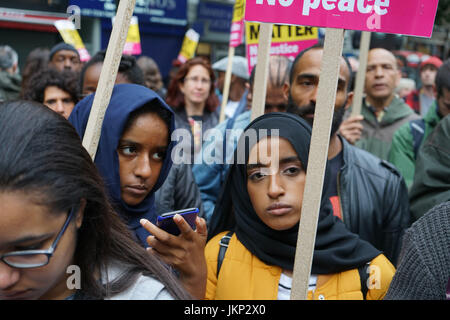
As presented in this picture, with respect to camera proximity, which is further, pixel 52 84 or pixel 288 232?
pixel 52 84

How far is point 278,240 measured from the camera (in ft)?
6.59

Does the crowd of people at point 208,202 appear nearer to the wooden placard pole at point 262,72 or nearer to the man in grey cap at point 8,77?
the wooden placard pole at point 262,72

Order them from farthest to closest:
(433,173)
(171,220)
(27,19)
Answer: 1. (27,19)
2. (433,173)
3. (171,220)

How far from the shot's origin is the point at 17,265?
3.73 feet

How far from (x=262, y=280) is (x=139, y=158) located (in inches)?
25.6

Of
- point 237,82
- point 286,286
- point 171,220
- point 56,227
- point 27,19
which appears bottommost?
point 286,286

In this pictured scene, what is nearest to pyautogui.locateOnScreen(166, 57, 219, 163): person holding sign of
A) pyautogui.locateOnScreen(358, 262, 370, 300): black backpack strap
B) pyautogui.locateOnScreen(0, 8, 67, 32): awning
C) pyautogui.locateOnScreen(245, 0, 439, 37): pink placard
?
pyautogui.locateOnScreen(358, 262, 370, 300): black backpack strap

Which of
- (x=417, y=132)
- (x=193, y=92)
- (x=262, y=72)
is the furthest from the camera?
(x=193, y=92)

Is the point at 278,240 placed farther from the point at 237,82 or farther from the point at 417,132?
the point at 237,82

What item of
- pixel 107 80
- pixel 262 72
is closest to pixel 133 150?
pixel 107 80

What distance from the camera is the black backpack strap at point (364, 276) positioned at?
1.94 m

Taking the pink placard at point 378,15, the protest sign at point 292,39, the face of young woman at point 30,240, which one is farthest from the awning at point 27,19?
the face of young woman at point 30,240

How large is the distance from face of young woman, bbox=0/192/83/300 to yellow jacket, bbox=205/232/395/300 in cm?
87
